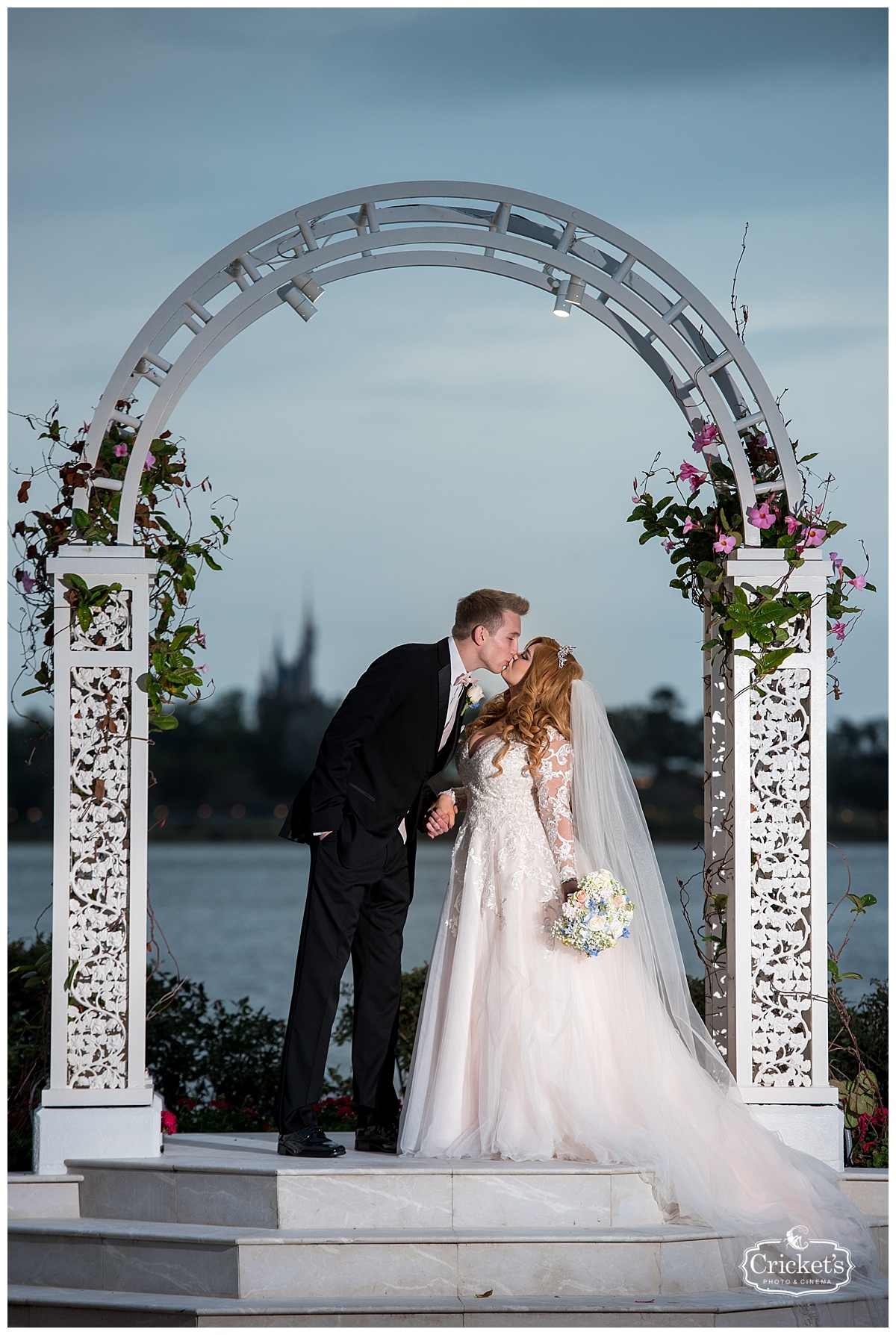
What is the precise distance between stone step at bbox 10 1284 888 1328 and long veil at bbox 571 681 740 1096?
89 cm

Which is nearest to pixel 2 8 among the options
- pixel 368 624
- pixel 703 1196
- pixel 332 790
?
pixel 332 790

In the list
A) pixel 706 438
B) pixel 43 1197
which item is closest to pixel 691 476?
pixel 706 438

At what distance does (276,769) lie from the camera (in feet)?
105

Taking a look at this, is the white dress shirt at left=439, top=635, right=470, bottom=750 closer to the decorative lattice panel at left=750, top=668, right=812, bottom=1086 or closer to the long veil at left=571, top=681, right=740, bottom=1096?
the long veil at left=571, top=681, right=740, bottom=1096

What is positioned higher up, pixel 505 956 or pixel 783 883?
pixel 783 883

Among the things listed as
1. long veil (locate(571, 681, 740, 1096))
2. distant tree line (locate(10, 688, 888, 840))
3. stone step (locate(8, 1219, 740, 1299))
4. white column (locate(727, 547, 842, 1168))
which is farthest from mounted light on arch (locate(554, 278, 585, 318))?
distant tree line (locate(10, 688, 888, 840))

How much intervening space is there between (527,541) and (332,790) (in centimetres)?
1385

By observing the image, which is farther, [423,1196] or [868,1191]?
[868,1191]

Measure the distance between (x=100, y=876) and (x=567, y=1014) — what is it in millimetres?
1771

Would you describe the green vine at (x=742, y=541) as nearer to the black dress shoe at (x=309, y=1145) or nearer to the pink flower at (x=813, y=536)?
the pink flower at (x=813, y=536)

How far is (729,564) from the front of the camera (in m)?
4.64

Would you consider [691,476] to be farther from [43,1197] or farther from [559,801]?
[43,1197]

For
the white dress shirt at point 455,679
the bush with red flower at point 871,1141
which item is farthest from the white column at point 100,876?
the bush with red flower at point 871,1141

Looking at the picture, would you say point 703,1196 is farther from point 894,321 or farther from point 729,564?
point 894,321
